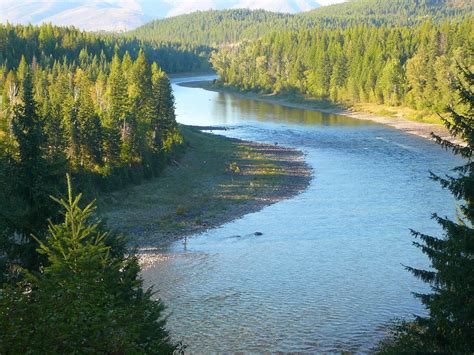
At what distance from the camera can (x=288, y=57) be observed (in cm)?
19125

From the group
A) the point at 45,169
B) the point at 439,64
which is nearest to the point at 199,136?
the point at 439,64

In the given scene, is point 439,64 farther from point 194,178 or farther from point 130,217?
point 130,217

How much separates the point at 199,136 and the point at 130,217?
45.0 metres

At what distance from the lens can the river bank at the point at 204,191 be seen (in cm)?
5009

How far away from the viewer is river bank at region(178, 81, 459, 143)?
105 m

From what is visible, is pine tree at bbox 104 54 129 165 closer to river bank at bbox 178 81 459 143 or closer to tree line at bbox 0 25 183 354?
tree line at bbox 0 25 183 354

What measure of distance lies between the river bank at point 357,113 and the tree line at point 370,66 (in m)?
3.76

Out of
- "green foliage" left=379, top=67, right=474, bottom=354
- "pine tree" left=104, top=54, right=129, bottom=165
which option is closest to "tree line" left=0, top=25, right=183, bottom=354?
"green foliage" left=379, top=67, right=474, bottom=354

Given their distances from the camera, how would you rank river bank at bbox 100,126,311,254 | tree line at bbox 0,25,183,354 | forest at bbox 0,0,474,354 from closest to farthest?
tree line at bbox 0,25,183,354 → forest at bbox 0,0,474,354 → river bank at bbox 100,126,311,254

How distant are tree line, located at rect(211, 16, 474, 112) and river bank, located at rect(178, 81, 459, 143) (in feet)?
12.3

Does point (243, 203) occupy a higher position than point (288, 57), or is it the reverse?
point (288, 57)

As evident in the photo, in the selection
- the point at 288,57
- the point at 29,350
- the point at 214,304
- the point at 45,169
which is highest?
the point at 288,57

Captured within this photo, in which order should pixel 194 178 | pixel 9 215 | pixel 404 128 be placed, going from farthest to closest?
pixel 404 128 → pixel 194 178 → pixel 9 215

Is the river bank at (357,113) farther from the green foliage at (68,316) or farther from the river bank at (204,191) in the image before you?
the green foliage at (68,316)
